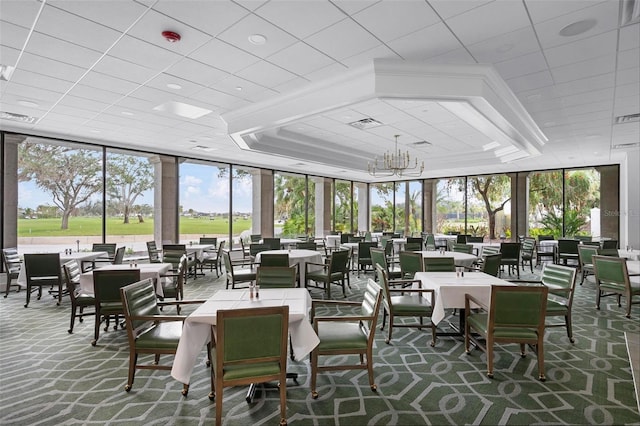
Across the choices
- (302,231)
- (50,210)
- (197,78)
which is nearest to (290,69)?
(197,78)

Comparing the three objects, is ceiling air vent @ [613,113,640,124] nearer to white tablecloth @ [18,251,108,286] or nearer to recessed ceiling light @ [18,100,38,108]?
recessed ceiling light @ [18,100,38,108]

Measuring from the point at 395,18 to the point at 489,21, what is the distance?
894mm

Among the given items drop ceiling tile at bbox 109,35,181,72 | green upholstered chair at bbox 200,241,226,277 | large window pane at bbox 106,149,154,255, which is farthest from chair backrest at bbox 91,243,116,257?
drop ceiling tile at bbox 109,35,181,72

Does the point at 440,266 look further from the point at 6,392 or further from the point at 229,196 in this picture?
the point at 229,196

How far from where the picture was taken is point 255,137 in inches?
291

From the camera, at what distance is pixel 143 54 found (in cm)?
394

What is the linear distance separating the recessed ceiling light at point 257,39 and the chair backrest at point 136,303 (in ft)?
8.87

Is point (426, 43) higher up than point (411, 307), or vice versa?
point (426, 43)

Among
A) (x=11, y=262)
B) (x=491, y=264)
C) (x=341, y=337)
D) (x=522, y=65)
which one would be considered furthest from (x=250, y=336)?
(x=11, y=262)

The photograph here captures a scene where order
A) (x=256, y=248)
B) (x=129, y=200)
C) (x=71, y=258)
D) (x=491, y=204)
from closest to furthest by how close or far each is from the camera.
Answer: (x=71, y=258), (x=256, y=248), (x=129, y=200), (x=491, y=204)

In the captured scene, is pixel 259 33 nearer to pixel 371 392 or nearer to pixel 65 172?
pixel 371 392

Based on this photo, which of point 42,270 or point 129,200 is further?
point 129,200

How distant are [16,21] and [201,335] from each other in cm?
341

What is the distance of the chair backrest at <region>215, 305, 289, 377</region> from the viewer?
7.75 feet
